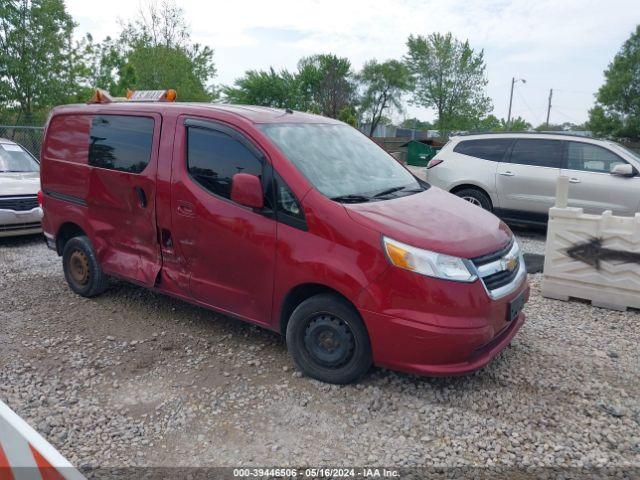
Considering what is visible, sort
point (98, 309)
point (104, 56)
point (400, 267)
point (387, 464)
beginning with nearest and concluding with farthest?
point (387, 464)
point (400, 267)
point (98, 309)
point (104, 56)

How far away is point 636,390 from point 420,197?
2.00m

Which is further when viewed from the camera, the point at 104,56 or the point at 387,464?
the point at 104,56

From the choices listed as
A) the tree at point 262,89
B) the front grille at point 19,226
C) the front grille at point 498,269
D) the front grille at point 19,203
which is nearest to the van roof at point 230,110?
the front grille at point 498,269

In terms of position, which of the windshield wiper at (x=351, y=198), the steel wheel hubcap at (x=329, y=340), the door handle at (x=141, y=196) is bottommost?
the steel wheel hubcap at (x=329, y=340)

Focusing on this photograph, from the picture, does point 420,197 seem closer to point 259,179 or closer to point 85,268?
point 259,179

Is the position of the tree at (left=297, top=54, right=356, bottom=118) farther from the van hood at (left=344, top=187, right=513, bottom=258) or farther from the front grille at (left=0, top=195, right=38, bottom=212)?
the van hood at (left=344, top=187, right=513, bottom=258)

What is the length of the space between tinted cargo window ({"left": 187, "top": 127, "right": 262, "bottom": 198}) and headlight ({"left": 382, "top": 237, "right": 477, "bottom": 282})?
1.20m

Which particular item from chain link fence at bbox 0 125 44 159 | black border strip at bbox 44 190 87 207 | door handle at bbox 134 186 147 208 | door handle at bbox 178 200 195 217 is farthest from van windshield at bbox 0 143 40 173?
door handle at bbox 178 200 195 217

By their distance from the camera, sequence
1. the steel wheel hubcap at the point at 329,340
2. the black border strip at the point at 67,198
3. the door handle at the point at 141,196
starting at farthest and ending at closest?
the black border strip at the point at 67,198, the door handle at the point at 141,196, the steel wheel hubcap at the point at 329,340

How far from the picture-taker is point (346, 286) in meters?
3.38

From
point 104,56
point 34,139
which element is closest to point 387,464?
point 34,139

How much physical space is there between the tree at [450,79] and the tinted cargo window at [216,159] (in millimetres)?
43885

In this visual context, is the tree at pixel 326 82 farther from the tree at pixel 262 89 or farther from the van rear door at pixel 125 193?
the van rear door at pixel 125 193

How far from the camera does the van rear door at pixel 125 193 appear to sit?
4.42 metres
